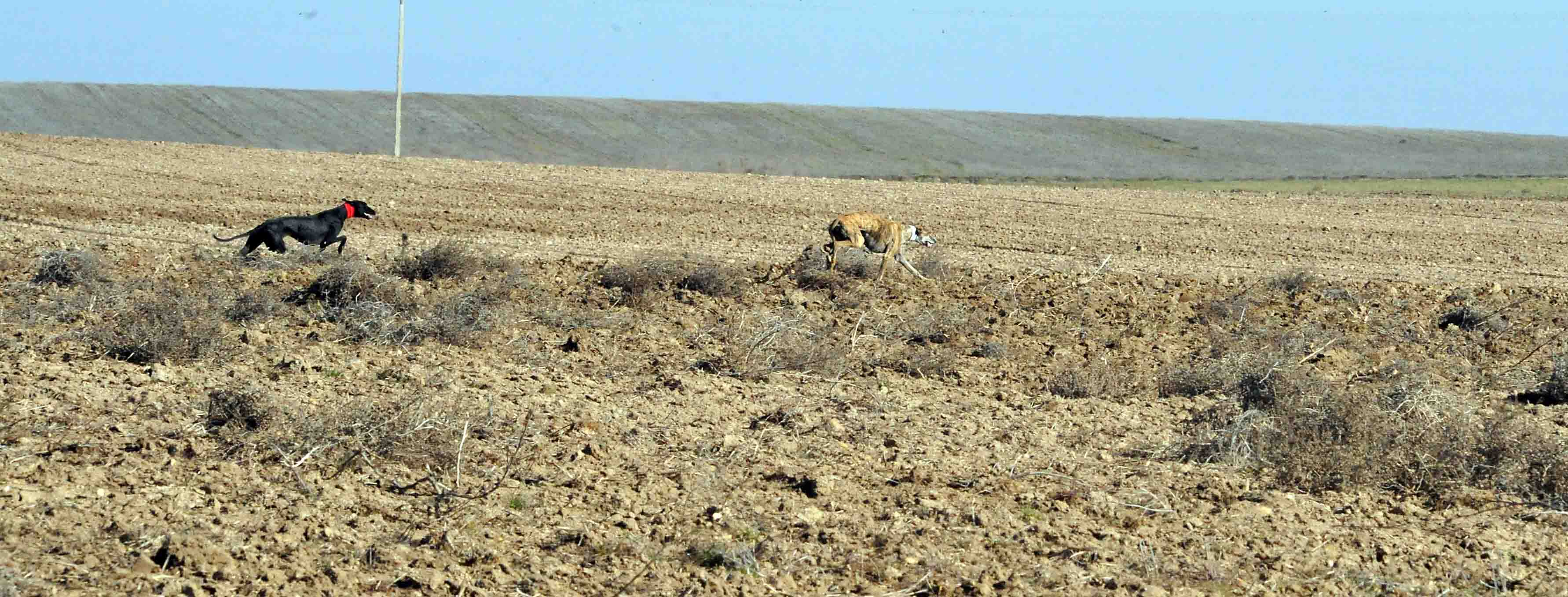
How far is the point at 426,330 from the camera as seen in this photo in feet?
33.2

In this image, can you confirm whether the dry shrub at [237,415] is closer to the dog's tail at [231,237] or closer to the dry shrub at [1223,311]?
the dog's tail at [231,237]

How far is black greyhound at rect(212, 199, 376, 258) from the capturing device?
531 inches

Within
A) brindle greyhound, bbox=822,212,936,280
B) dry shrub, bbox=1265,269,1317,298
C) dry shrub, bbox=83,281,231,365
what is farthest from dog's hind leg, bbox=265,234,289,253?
dry shrub, bbox=1265,269,1317,298

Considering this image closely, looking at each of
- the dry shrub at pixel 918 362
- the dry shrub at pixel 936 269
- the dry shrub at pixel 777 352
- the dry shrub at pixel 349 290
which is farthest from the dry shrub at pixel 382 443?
the dry shrub at pixel 936 269

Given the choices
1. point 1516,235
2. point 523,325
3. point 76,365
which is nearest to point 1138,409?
point 523,325

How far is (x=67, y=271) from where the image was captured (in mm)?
11547

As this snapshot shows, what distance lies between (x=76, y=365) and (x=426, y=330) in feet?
7.54

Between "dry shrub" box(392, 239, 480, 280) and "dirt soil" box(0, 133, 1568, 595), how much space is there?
11cm

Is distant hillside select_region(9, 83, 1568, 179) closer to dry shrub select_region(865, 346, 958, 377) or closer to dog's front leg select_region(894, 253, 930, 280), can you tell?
dog's front leg select_region(894, 253, 930, 280)

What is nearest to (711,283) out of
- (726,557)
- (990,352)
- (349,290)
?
(990,352)

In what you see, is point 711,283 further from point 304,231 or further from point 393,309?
point 304,231

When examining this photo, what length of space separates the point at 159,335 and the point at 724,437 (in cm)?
352

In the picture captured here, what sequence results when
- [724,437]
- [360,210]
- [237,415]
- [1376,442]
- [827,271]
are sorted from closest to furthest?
1. [237,415]
2. [1376,442]
3. [724,437]
4. [827,271]
5. [360,210]

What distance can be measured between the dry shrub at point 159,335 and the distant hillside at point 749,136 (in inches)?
1406
